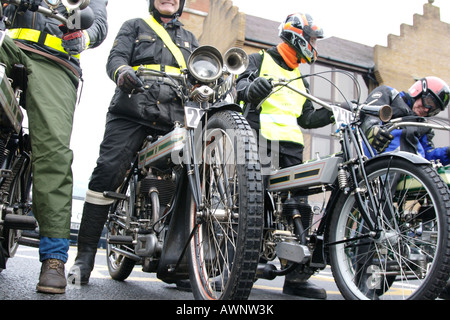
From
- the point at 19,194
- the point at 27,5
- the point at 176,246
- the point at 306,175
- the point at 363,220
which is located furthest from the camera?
the point at 19,194

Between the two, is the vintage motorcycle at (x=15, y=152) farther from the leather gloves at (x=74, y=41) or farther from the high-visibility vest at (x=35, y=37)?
the leather gloves at (x=74, y=41)

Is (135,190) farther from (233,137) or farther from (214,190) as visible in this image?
(233,137)

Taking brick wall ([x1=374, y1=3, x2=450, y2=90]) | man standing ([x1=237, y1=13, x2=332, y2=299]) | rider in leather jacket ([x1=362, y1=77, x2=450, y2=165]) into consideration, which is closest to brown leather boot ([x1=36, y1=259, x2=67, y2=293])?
man standing ([x1=237, y1=13, x2=332, y2=299])

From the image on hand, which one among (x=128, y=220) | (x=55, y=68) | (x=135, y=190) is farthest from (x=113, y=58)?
(x=128, y=220)

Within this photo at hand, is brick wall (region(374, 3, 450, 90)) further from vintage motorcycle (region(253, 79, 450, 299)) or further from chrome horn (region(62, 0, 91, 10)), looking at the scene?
chrome horn (region(62, 0, 91, 10))

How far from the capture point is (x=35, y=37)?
9.39 ft

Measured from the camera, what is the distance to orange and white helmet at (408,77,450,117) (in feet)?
14.8

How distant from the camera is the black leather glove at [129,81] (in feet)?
9.78

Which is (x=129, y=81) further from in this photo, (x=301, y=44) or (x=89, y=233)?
(x=301, y=44)

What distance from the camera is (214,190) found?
262 centimetres

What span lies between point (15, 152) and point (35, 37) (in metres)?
0.75

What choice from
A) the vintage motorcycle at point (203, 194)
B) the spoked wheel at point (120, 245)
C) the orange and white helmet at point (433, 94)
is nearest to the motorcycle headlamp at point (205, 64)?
the vintage motorcycle at point (203, 194)

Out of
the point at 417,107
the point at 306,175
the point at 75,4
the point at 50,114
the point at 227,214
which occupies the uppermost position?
the point at 417,107

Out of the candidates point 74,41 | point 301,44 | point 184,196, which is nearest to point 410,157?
point 184,196
